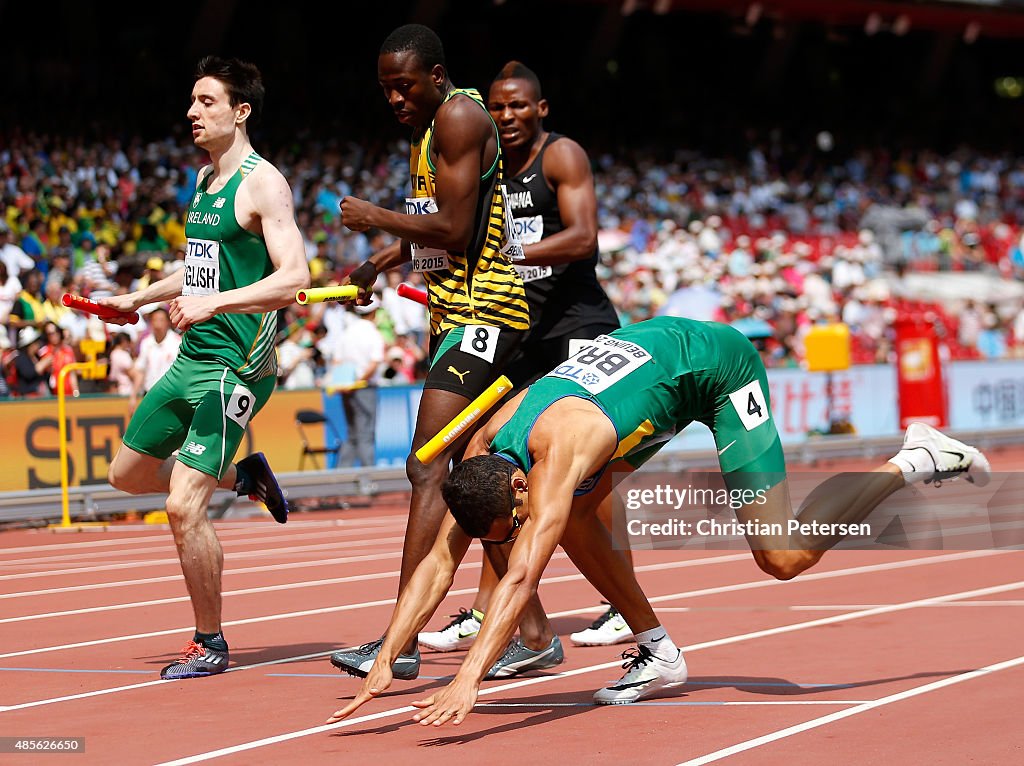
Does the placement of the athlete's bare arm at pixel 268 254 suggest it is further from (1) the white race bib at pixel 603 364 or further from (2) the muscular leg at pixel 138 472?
(1) the white race bib at pixel 603 364

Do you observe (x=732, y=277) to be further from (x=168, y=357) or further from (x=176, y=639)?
(x=176, y=639)

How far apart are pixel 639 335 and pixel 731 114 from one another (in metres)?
33.4

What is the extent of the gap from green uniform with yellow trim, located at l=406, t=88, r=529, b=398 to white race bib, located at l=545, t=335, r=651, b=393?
74 centimetres

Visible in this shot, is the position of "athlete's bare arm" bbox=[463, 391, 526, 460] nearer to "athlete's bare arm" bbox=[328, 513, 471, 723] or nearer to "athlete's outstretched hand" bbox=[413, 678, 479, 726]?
"athlete's bare arm" bbox=[328, 513, 471, 723]

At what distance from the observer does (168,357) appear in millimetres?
15914

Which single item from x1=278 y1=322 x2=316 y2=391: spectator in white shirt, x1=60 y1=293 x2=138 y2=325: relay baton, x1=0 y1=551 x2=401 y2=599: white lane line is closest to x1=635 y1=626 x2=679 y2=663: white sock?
x1=60 y1=293 x2=138 y2=325: relay baton

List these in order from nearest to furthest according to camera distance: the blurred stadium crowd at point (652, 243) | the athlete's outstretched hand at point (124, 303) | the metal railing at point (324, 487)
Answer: the athlete's outstretched hand at point (124, 303)
the metal railing at point (324, 487)
the blurred stadium crowd at point (652, 243)

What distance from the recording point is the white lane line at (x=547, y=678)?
5.44 m

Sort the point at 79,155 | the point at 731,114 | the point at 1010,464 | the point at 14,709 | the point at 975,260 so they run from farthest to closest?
the point at 731,114
the point at 975,260
the point at 79,155
the point at 1010,464
the point at 14,709

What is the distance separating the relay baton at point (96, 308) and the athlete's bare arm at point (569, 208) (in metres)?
1.86

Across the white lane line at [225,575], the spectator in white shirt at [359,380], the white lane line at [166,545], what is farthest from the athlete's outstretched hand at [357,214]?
the spectator in white shirt at [359,380]

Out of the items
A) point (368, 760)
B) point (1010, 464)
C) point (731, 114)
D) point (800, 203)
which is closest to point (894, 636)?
point (368, 760)

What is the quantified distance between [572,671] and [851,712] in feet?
5.10

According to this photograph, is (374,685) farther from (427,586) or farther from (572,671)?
(572,671)
